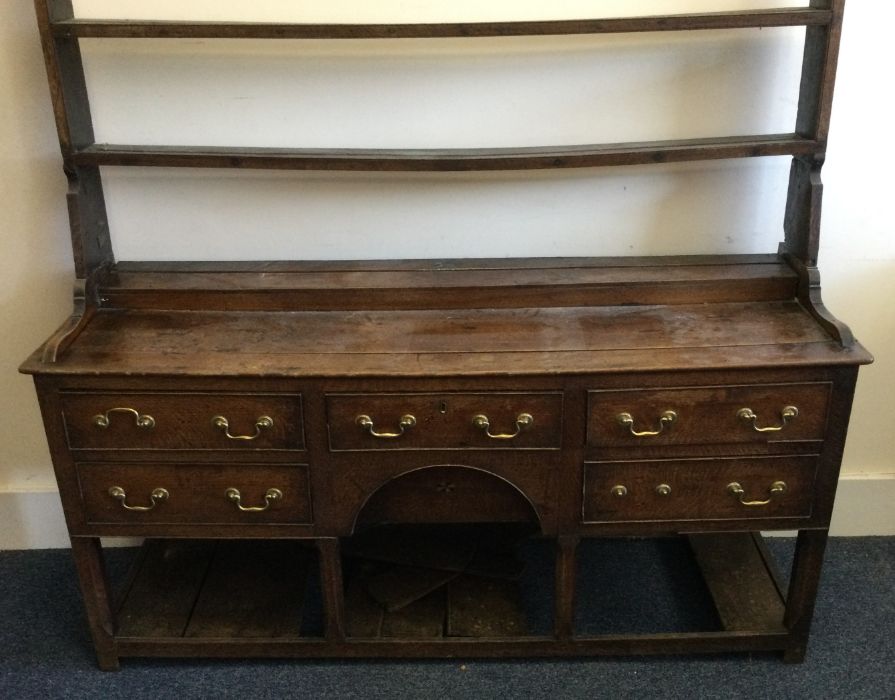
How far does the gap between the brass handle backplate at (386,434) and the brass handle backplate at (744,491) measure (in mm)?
714

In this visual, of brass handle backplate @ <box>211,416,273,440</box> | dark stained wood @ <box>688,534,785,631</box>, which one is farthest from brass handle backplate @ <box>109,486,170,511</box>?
dark stained wood @ <box>688,534,785,631</box>

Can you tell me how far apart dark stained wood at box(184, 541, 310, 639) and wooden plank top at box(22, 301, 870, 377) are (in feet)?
2.48

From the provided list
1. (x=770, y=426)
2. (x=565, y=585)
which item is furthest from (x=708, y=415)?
(x=565, y=585)

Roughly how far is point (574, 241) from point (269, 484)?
960 mm

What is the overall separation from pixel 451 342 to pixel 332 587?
25.4 inches

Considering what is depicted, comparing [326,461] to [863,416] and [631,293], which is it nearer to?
[631,293]

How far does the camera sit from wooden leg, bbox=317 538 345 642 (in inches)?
82.8

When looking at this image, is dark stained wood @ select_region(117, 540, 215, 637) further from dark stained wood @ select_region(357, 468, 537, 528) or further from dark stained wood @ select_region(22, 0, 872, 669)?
dark stained wood @ select_region(357, 468, 537, 528)

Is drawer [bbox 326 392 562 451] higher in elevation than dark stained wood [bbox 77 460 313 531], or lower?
higher

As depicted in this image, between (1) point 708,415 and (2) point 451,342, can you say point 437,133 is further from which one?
(1) point 708,415

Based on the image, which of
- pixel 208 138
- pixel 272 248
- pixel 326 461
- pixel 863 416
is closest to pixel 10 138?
pixel 208 138

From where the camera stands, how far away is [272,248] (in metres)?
2.34

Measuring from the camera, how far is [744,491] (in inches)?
Answer: 80.3

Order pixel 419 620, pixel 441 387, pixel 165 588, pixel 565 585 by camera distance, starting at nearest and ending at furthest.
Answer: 1. pixel 441 387
2. pixel 565 585
3. pixel 419 620
4. pixel 165 588
